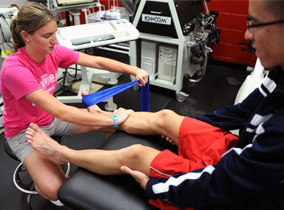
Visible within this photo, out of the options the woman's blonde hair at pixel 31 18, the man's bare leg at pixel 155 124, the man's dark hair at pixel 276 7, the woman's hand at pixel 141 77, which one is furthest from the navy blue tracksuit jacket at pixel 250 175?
the woman's blonde hair at pixel 31 18

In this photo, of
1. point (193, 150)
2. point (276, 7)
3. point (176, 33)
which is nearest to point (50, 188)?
point (193, 150)

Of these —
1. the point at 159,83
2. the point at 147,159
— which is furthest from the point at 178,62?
the point at 147,159

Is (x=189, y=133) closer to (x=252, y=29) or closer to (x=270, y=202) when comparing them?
(x=270, y=202)

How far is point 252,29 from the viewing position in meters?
0.70

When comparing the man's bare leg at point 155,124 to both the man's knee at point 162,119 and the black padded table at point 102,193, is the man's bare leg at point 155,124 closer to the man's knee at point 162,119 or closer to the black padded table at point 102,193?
the man's knee at point 162,119

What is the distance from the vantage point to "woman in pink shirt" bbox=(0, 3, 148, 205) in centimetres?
111

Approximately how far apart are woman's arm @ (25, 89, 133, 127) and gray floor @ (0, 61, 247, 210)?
2.38 ft

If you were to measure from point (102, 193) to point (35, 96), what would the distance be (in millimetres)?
575

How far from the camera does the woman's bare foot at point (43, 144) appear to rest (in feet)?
3.85

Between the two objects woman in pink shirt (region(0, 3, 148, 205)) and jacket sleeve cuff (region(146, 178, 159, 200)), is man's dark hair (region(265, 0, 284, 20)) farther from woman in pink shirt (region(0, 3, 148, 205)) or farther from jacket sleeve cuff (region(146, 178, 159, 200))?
woman in pink shirt (region(0, 3, 148, 205))

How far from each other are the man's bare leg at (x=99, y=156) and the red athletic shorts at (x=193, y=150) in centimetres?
7

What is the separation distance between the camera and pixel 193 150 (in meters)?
1.11

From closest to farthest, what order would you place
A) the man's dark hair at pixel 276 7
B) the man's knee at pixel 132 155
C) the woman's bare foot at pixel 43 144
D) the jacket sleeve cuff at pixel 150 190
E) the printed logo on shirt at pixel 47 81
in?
the man's dark hair at pixel 276 7 → the jacket sleeve cuff at pixel 150 190 → the man's knee at pixel 132 155 → the woman's bare foot at pixel 43 144 → the printed logo on shirt at pixel 47 81

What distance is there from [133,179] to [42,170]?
19.3 inches
